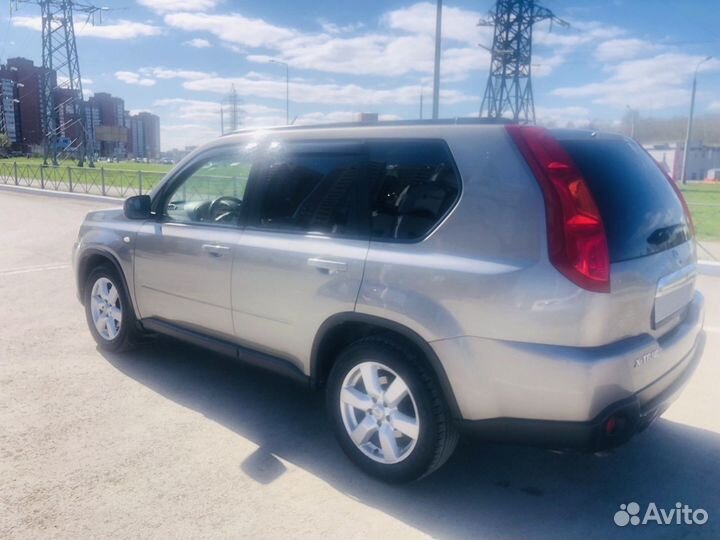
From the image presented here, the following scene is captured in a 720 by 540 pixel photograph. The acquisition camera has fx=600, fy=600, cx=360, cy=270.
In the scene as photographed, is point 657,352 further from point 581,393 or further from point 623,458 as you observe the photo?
point 623,458

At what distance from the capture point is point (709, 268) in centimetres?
805

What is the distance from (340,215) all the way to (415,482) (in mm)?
1393

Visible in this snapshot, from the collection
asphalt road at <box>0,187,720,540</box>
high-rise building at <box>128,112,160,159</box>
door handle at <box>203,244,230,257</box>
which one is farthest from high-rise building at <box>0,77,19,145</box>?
door handle at <box>203,244,230,257</box>

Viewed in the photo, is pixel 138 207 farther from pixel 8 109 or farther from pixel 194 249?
pixel 8 109

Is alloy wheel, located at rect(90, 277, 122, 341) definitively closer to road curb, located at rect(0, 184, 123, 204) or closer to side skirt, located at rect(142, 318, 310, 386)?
side skirt, located at rect(142, 318, 310, 386)

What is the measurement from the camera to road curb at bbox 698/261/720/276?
7.98 metres

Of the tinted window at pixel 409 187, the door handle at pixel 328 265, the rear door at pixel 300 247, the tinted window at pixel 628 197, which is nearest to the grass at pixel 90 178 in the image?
the rear door at pixel 300 247

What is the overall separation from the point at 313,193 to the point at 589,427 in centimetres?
179

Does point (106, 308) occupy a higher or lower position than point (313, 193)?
lower

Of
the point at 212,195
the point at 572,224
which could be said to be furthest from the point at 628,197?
the point at 212,195

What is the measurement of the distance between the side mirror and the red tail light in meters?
2.86

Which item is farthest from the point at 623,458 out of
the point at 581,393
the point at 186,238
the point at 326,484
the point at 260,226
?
the point at 186,238

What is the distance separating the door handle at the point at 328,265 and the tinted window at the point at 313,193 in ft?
0.52

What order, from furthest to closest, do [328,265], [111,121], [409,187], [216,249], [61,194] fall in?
1. [111,121]
2. [61,194]
3. [216,249]
4. [328,265]
5. [409,187]
